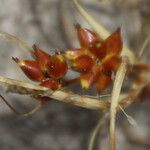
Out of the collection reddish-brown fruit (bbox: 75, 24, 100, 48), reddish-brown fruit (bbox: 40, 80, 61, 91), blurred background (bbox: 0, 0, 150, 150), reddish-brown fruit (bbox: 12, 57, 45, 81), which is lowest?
reddish-brown fruit (bbox: 40, 80, 61, 91)

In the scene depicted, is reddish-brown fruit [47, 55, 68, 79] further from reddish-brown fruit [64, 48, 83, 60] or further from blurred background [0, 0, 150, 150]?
blurred background [0, 0, 150, 150]

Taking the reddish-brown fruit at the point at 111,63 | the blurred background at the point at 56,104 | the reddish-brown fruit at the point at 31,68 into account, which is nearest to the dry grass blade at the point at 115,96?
the reddish-brown fruit at the point at 111,63

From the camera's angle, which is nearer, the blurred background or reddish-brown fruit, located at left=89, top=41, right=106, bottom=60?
reddish-brown fruit, located at left=89, top=41, right=106, bottom=60

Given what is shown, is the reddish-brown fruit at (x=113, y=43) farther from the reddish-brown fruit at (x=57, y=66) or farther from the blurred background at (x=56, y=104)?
the blurred background at (x=56, y=104)

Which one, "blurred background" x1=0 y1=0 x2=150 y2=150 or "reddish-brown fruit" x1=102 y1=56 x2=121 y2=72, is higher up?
"blurred background" x1=0 y1=0 x2=150 y2=150

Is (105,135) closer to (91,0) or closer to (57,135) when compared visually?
(57,135)

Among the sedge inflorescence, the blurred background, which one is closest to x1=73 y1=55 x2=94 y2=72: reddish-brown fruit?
the sedge inflorescence

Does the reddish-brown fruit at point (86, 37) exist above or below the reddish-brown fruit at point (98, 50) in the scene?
above

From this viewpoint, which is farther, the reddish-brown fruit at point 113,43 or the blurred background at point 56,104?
the blurred background at point 56,104

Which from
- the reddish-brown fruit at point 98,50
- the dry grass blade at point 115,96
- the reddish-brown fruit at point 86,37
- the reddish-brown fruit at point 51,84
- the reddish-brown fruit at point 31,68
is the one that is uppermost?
the reddish-brown fruit at point 86,37
